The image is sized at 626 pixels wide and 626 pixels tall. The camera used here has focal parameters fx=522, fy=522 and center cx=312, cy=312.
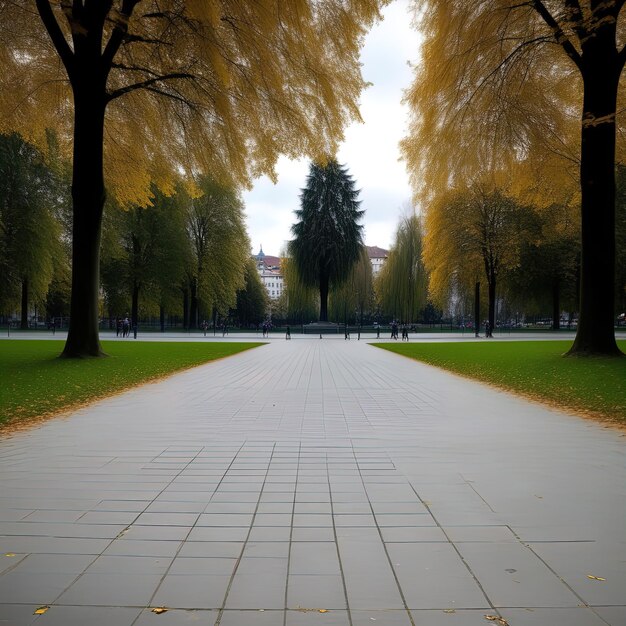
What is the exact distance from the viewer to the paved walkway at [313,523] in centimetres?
247

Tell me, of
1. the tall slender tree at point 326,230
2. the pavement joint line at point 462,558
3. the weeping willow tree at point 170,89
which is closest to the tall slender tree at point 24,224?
the tall slender tree at point 326,230

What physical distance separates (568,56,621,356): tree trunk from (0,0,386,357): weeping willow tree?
6.80 metres

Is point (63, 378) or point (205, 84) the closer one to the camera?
point (63, 378)

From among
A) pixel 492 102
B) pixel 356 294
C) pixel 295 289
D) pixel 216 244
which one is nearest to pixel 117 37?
pixel 492 102

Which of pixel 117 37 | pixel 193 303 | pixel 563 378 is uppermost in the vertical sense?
pixel 117 37

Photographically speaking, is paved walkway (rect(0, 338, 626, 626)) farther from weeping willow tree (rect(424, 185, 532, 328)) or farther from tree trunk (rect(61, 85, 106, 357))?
weeping willow tree (rect(424, 185, 532, 328))

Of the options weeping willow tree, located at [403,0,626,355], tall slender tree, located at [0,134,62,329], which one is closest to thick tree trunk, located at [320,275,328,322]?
tall slender tree, located at [0,134,62,329]

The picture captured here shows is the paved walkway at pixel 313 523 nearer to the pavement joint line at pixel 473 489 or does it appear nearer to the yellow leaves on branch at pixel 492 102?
the pavement joint line at pixel 473 489

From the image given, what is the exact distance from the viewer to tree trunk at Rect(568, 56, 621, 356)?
14.8 metres

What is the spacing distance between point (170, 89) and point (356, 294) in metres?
40.9

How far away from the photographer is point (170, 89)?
17.5 meters

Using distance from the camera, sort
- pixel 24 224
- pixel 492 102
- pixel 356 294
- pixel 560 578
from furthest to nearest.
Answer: pixel 356 294 → pixel 24 224 → pixel 492 102 → pixel 560 578

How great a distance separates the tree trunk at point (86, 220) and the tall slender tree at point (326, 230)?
1296 inches

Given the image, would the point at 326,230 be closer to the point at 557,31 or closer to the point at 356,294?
the point at 356,294
